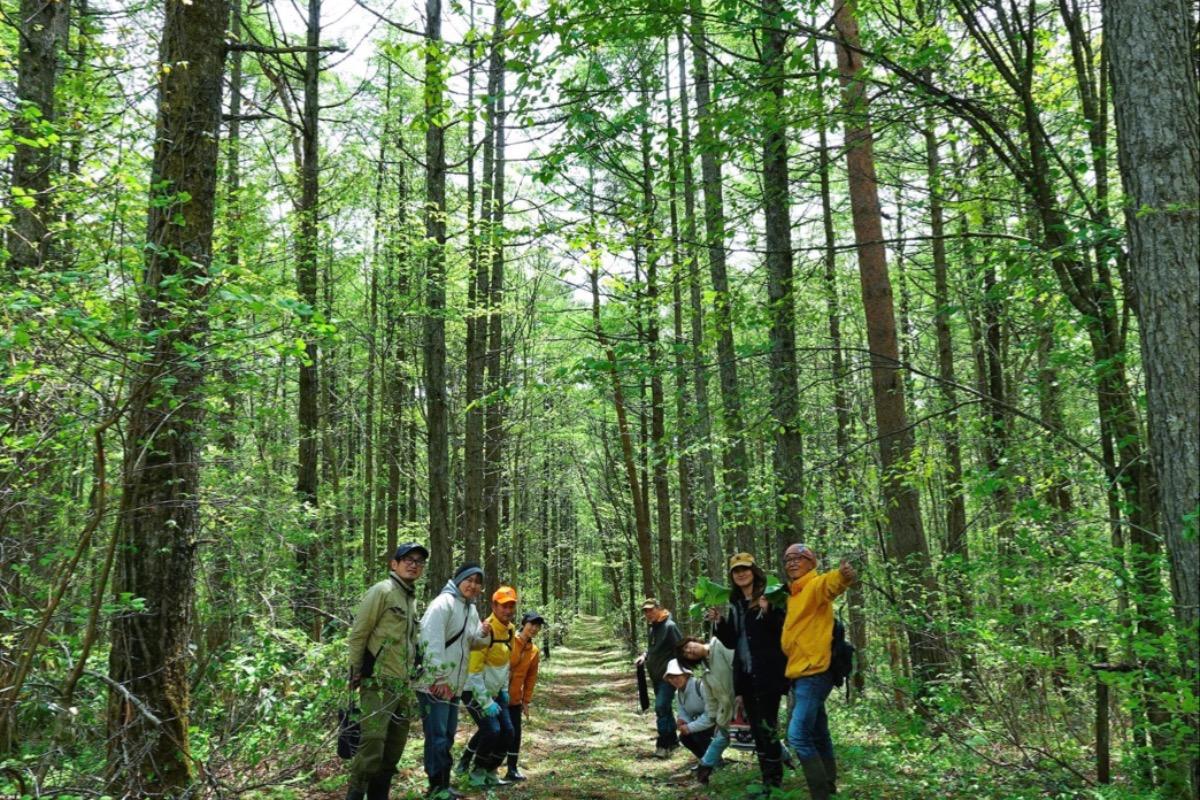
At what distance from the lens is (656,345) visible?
21.2 ft

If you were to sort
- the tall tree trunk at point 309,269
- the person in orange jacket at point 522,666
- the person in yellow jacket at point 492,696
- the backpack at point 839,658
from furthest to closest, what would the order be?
1. the tall tree trunk at point 309,269
2. the person in orange jacket at point 522,666
3. the person in yellow jacket at point 492,696
4. the backpack at point 839,658

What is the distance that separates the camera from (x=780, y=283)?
288 inches

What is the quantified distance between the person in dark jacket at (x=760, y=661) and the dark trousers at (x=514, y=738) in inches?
104

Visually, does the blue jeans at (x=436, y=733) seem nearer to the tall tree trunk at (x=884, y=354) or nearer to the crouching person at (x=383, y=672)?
the crouching person at (x=383, y=672)

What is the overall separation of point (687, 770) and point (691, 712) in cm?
80

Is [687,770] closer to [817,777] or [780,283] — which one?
[817,777]

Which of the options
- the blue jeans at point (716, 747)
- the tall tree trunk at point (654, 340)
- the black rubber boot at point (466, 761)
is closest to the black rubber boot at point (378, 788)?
the black rubber boot at point (466, 761)

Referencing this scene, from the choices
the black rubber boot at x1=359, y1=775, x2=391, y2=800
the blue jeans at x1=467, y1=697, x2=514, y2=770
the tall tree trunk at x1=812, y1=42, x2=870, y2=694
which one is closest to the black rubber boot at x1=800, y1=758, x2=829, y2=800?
the tall tree trunk at x1=812, y1=42, x2=870, y2=694

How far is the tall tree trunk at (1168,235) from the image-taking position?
3748 millimetres

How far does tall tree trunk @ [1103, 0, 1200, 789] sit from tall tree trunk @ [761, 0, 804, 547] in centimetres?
203

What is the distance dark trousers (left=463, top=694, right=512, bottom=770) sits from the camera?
24.2 feet

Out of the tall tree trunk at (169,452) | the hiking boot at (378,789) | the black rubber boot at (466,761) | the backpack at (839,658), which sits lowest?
the black rubber boot at (466,761)

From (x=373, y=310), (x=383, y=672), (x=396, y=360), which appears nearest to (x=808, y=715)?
(x=383, y=672)

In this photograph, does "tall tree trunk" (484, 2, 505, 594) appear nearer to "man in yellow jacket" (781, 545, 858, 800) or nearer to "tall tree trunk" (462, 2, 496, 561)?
"tall tree trunk" (462, 2, 496, 561)
